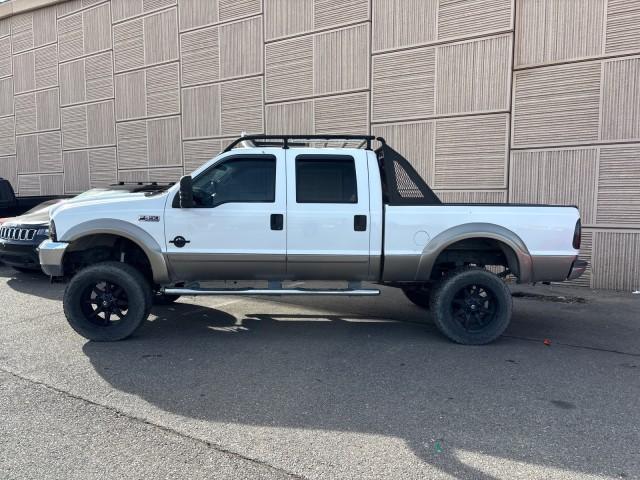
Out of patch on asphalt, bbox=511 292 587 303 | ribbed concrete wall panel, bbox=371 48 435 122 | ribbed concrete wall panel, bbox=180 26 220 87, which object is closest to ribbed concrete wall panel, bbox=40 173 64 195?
ribbed concrete wall panel, bbox=180 26 220 87

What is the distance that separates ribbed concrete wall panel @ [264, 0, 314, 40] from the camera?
10984 millimetres

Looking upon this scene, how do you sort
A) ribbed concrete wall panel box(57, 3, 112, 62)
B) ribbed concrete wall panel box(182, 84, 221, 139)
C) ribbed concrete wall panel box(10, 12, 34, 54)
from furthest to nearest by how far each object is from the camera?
ribbed concrete wall panel box(10, 12, 34, 54) < ribbed concrete wall panel box(57, 3, 112, 62) < ribbed concrete wall panel box(182, 84, 221, 139)

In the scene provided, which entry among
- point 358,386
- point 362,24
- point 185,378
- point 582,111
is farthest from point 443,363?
point 362,24

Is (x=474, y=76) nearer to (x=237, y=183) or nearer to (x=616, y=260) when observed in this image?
(x=616, y=260)

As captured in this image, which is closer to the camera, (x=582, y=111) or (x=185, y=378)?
(x=185, y=378)

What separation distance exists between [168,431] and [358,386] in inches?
62.8

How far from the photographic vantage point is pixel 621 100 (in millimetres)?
8344

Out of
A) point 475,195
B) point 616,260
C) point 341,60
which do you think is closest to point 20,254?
point 341,60

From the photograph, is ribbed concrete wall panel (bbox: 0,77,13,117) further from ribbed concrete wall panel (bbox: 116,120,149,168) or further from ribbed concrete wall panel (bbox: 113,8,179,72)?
ribbed concrete wall panel (bbox: 116,120,149,168)

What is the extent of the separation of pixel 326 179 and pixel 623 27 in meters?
6.15

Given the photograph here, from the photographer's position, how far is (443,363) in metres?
4.94

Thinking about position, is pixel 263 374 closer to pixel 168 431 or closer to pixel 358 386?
pixel 358 386

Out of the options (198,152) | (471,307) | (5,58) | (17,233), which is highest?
(5,58)

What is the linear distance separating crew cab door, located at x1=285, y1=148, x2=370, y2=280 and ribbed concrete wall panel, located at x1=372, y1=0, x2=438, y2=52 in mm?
5269
